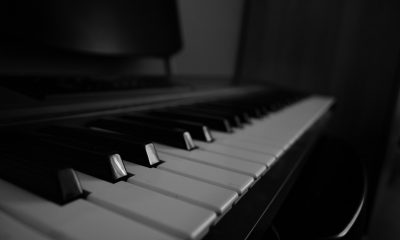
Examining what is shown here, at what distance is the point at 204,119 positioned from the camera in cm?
50

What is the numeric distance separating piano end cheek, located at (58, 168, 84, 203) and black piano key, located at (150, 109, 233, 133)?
288mm

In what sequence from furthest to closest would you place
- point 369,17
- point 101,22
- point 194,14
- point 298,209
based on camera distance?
point 369,17 < point 194,14 < point 101,22 < point 298,209

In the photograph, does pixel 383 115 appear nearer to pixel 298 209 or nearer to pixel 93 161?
pixel 298 209

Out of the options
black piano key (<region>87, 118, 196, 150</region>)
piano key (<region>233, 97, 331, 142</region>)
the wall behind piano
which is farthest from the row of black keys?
the wall behind piano

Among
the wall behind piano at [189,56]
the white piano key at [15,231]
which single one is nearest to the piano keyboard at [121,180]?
the white piano key at [15,231]

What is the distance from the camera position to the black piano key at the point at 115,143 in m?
0.29

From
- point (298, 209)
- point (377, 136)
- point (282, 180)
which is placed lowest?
point (377, 136)

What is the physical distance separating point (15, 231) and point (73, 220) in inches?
1.3

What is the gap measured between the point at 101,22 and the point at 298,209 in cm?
59

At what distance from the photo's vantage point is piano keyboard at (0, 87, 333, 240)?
175 mm

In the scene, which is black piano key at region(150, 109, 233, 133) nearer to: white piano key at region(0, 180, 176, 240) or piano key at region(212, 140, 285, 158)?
piano key at region(212, 140, 285, 158)

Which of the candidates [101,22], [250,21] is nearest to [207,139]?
[101,22]

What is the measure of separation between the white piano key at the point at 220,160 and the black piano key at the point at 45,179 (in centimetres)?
14

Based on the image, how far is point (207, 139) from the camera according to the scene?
1.34 ft
